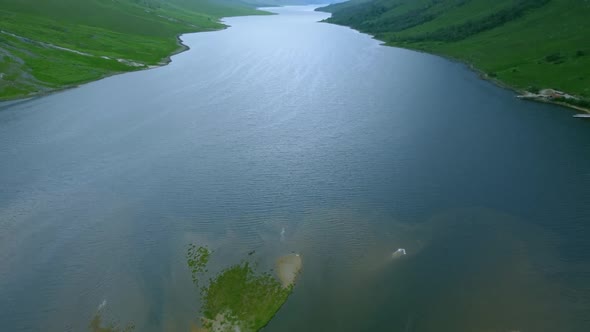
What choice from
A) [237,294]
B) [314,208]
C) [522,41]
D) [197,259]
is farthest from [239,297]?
[522,41]

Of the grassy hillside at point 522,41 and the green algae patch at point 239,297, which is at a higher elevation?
the grassy hillside at point 522,41

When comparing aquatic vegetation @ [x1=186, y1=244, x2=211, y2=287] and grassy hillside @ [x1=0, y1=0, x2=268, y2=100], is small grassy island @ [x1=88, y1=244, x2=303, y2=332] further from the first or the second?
grassy hillside @ [x1=0, y1=0, x2=268, y2=100]

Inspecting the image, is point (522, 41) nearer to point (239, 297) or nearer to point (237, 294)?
point (237, 294)

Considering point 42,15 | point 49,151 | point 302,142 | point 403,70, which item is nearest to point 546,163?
point 302,142

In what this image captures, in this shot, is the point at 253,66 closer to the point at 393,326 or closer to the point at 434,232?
the point at 434,232

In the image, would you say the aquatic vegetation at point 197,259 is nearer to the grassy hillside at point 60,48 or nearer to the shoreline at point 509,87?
the shoreline at point 509,87

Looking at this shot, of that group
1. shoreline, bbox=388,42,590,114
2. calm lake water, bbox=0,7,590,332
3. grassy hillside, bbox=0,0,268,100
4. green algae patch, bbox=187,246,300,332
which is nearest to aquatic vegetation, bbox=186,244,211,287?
green algae patch, bbox=187,246,300,332

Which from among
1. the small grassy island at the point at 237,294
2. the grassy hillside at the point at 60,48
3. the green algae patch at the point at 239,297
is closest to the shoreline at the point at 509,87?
the small grassy island at the point at 237,294

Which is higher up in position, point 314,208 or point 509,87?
point 509,87
